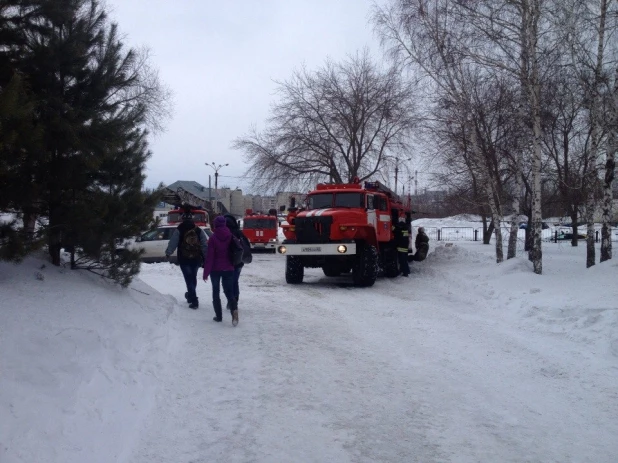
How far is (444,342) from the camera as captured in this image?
8.30 metres

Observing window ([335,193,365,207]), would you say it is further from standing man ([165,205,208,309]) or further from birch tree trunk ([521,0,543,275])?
standing man ([165,205,208,309])

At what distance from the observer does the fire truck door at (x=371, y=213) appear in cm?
1543

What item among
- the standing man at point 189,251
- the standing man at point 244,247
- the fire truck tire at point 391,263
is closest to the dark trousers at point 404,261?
the fire truck tire at point 391,263

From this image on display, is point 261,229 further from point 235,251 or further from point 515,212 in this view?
point 235,251

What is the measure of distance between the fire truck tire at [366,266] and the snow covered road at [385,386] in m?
3.41

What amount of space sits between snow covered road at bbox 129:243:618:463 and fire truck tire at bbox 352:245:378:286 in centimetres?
341

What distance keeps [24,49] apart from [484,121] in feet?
47.9

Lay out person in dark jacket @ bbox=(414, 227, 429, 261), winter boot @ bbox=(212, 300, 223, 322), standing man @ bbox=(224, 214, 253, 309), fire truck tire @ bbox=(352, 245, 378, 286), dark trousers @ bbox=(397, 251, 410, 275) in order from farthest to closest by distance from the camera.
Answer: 1. person in dark jacket @ bbox=(414, 227, 429, 261)
2. dark trousers @ bbox=(397, 251, 410, 275)
3. fire truck tire @ bbox=(352, 245, 378, 286)
4. standing man @ bbox=(224, 214, 253, 309)
5. winter boot @ bbox=(212, 300, 223, 322)

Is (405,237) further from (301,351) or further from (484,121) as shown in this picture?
(301,351)

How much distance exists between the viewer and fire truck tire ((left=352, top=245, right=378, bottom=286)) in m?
14.7

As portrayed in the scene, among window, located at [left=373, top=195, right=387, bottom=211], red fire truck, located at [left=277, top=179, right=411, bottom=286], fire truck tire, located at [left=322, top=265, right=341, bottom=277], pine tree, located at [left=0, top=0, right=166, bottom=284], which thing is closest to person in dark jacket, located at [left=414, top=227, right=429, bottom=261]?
window, located at [left=373, top=195, right=387, bottom=211]

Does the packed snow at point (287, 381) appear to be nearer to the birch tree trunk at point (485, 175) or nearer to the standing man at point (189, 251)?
the standing man at point (189, 251)

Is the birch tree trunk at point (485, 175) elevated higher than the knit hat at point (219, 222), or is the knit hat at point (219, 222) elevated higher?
the birch tree trunk at point (485, 175)

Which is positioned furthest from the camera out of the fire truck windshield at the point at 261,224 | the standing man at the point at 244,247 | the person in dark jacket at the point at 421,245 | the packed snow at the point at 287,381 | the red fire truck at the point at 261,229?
the fire truck windshield at the point at 261,224
